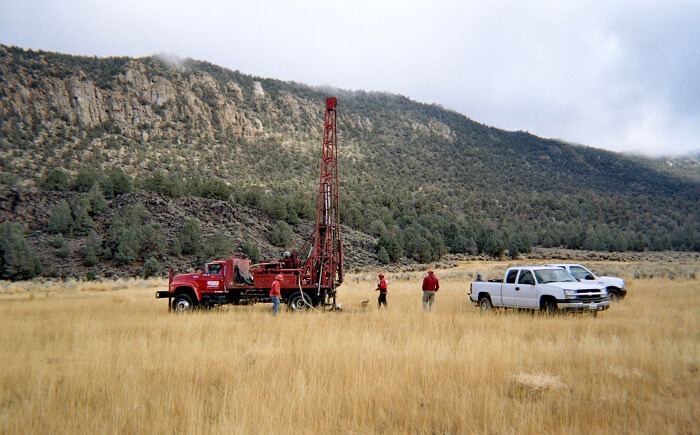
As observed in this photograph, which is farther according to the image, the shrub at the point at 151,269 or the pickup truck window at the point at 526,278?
the shrub at the point at 151,269

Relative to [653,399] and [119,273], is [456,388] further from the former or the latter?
[119,273]

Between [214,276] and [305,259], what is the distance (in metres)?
3.86

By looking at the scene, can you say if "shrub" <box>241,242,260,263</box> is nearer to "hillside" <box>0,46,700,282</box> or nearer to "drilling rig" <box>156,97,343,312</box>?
"hillside" <box>0,46,700,282</box>

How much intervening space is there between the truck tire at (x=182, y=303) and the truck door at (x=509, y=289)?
476 inches

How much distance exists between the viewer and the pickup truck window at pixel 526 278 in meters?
16.1

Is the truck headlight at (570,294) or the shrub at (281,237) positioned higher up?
the shrub at (281,237)

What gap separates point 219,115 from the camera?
118 m

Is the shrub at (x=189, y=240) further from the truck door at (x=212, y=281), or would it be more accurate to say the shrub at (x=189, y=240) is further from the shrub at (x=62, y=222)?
the truck door at (x=212, y=281)

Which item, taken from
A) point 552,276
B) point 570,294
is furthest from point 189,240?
point 570,294

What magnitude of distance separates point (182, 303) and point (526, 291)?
13188 millimetres

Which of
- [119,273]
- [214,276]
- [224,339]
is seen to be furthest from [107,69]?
[224,339]

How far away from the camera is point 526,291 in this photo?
631 inches

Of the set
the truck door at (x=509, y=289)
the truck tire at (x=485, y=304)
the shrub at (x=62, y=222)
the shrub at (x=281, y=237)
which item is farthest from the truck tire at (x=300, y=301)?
the shrub at (x=62, y=222)

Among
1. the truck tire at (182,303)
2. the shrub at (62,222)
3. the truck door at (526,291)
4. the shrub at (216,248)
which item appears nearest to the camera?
the truck door at (526,291)
